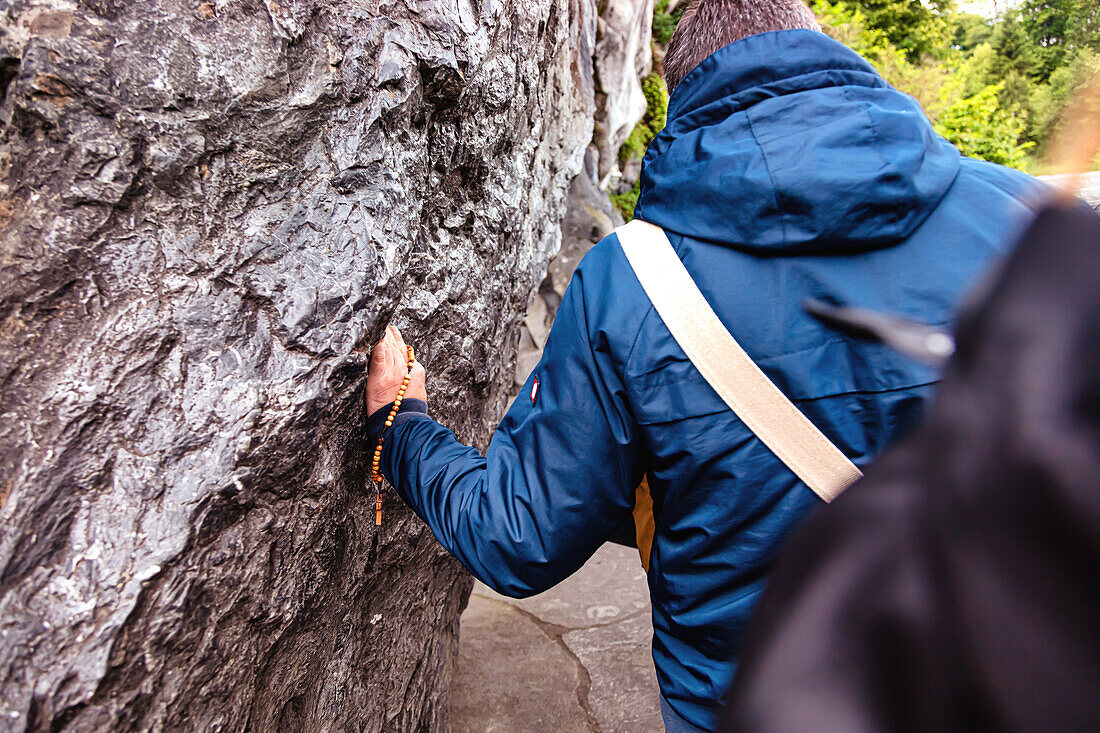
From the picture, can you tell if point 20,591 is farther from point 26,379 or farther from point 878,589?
point 878,589

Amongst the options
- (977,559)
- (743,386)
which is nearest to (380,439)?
(743,386)

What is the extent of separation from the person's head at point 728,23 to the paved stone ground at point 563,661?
2.14m

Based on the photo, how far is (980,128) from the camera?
10.3 m

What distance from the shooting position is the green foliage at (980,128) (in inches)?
389

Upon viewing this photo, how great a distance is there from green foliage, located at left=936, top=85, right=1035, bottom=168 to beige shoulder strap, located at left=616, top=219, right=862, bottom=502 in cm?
1062

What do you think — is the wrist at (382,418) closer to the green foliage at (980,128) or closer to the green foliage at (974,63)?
the green foliage at (974,63)

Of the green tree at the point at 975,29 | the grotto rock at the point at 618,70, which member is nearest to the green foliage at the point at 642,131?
the grotto rock at the point at 618,70

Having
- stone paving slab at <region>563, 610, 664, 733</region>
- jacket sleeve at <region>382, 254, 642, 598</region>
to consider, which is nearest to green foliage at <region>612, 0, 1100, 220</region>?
jacket sleeve at <region>382, 254, 642, 598</region>

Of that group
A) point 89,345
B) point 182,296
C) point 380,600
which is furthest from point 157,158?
point 380,600

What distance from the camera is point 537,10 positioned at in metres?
2.19

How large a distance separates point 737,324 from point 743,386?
0.30 ft

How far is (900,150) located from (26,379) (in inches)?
52.2

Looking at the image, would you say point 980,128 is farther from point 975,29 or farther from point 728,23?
point 728,23

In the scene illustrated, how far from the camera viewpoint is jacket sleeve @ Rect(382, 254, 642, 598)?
118cm
